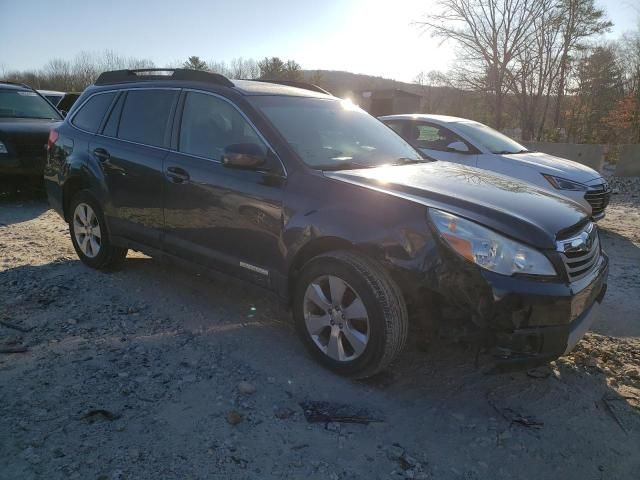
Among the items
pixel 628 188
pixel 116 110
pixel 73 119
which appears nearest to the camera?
pixel 116 110

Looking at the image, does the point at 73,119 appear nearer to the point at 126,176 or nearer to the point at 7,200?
the point at 126,176

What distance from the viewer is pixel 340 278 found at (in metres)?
2.86

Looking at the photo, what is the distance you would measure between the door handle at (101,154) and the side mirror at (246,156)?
1714 mm

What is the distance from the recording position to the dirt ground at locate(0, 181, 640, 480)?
2289 millimetres

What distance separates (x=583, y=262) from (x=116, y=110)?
13.1ft

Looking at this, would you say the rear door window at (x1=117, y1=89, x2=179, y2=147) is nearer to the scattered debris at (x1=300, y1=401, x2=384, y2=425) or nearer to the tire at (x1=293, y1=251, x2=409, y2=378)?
the tire at (x1=293, y1=251, x2=409, y2=378)

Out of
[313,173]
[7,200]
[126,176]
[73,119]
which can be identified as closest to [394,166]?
[313,173]

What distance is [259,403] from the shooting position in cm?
275

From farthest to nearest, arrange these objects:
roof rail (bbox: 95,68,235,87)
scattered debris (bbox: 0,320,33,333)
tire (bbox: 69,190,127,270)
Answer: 1. tire (bbox: 69,190,127,270)
2. roof rail (bbox: 95,68,235,87)
3. scattered debris (bbox: 0,320,33,333)

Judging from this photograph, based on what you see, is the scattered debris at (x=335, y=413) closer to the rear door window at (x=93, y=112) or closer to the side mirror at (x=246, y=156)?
the side mirror at (x=246, y=156)

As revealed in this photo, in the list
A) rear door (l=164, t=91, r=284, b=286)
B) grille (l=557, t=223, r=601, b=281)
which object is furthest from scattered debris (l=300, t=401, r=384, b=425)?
grille (l=557, t=223, r=601, b=281)

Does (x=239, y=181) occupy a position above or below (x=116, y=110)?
below

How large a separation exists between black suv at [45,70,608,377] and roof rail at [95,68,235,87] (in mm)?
23

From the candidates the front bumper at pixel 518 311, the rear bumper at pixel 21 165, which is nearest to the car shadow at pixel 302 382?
the front bumper at pixel 518 311
